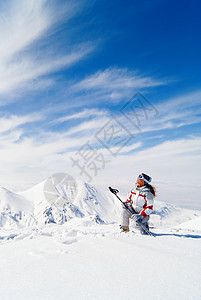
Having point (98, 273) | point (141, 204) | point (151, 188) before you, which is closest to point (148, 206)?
point (141, 204)

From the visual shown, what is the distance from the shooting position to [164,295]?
2.37 m

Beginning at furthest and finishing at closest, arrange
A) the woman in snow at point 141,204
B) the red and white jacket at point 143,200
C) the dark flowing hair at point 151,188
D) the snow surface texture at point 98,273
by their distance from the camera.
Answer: the dark flowing hair at point 151,188
the red and white jacket at point 143,200
the woman in snow at point 141,204
the snow surface texture at point 98,273

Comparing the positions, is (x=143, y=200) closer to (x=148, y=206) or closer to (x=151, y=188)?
(x=148, y=206)

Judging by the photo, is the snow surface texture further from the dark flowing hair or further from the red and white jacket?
the dark flowing hair

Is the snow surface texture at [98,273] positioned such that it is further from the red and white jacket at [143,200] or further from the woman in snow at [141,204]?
the red and white jacket at [143,200]

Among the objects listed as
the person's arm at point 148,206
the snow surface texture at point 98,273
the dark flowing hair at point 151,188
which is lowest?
the snow surface texture at point 98,273

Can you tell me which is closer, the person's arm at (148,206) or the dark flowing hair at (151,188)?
the person's arm at (148,206)

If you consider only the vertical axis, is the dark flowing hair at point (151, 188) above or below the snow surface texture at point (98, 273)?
above

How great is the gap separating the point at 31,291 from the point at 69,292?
43 cm

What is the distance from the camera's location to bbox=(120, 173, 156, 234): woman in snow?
7277 millimetres

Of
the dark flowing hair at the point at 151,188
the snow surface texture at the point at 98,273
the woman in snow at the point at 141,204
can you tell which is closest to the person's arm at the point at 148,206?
the woman in snow at the point at 141,204

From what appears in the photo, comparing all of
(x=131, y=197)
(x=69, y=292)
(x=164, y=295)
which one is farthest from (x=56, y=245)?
(x=131, y=197)

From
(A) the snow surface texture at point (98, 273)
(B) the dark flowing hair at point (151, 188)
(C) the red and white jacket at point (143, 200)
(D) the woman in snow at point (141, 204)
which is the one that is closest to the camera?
(A) the snow surface texture at point (98, 273)

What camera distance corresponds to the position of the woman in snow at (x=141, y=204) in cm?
728
